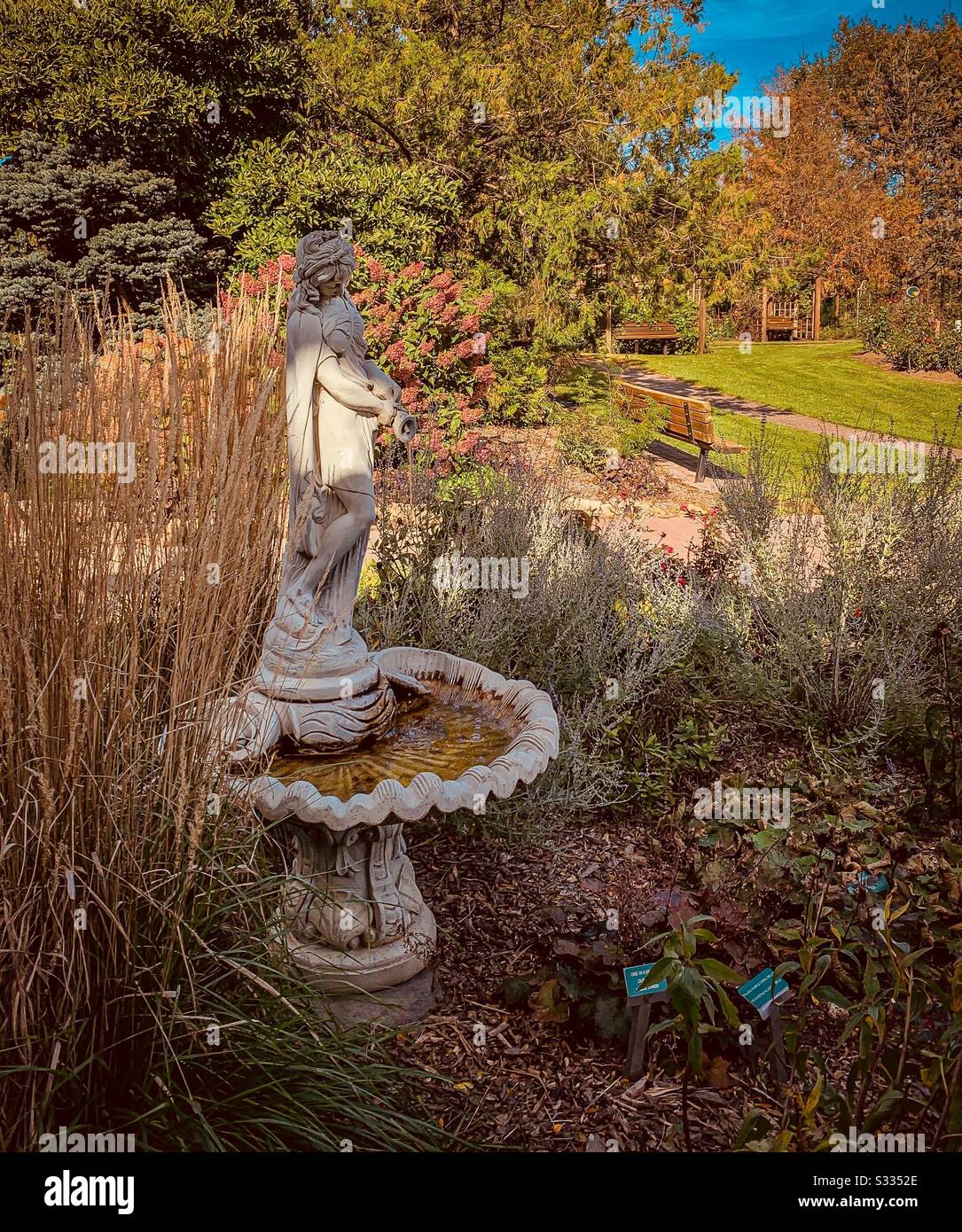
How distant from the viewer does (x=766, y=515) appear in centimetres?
576

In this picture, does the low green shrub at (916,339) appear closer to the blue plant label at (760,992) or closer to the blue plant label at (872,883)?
the blue plant label at (872,883)

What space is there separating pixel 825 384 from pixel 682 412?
7.89 meters

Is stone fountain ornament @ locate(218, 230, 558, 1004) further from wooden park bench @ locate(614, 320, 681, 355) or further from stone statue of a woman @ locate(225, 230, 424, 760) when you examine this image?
wooden park bench @ locate(614, 320, 681, 355)

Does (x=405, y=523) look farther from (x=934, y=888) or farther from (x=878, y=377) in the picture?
(x=878, y=377)

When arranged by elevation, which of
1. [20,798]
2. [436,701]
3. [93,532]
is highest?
[93,532]

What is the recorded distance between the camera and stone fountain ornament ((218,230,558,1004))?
2.95m

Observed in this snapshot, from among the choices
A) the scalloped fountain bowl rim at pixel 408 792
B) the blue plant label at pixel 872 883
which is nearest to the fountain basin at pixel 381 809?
the scalloped fountain bowl rim at pixel 408 792

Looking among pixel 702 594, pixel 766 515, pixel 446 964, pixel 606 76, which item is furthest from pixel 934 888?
pixel 606 76

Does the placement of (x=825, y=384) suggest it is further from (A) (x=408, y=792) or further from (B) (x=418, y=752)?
(A) (x=408, y=792)

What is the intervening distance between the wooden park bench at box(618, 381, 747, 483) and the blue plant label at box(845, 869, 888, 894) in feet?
20.2

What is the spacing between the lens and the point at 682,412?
11.3 metres

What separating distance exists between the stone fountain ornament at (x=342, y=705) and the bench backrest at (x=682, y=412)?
7.93 m

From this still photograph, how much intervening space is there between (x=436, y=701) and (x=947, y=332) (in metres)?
16.1

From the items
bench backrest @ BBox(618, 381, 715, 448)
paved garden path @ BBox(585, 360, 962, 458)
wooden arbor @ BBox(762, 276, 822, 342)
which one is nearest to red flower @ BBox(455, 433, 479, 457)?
bench backrest @ BBox(618, 381, 715, 448)
